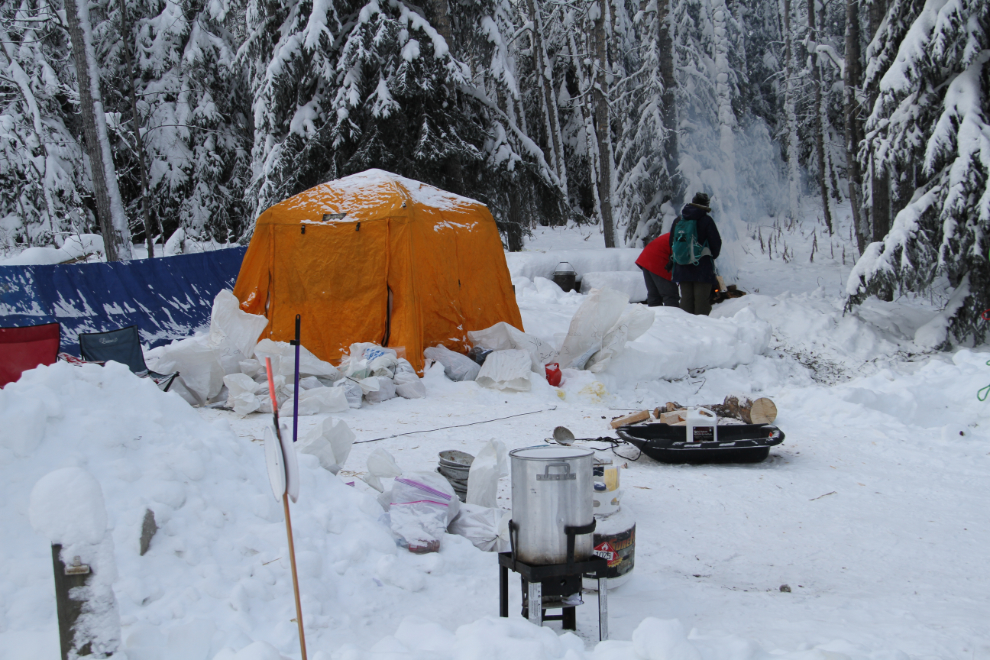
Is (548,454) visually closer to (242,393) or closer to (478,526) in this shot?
(478,526)

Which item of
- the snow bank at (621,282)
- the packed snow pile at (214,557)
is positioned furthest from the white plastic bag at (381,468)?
the snow bank at (621,282)

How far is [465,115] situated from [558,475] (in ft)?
39.0

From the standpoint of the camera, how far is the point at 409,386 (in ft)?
22.8

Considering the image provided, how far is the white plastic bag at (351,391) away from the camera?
21.7 feet

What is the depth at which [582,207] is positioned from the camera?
26875 mm

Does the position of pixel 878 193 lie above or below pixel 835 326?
above

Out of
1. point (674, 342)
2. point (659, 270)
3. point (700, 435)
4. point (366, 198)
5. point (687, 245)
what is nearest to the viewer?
point (700, 435)

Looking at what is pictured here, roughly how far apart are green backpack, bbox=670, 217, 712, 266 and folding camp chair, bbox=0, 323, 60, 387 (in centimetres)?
731

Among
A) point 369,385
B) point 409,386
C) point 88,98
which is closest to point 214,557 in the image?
point 369,385

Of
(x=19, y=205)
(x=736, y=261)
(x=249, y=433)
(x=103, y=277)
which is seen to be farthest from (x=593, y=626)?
(x=19, y=205)

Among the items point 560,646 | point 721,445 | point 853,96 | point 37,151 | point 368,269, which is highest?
point 853,96

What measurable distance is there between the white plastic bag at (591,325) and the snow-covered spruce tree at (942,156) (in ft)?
12.7

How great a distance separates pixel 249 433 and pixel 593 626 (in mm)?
3732

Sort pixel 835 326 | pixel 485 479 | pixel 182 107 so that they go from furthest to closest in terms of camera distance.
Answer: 1. pixel 182 107
2. pixel 835 326
3. pixel 485 479
